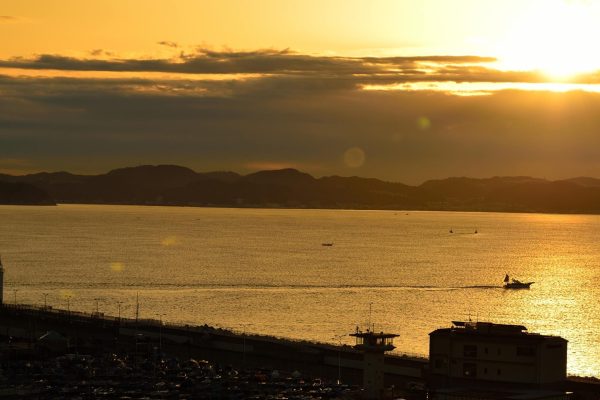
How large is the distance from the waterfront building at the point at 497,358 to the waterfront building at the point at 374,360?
3.05m

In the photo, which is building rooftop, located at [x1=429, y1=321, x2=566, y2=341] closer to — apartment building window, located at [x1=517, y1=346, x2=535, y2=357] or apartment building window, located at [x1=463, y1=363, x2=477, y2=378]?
apartment building window, located at [x1=517, y1=346, x2=535, y2=357]

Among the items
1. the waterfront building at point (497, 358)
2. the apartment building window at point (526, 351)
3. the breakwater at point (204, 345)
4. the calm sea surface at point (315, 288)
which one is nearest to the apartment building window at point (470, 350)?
the waterfront building at point (497, 358)

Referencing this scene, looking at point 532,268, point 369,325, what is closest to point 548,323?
point 369,325

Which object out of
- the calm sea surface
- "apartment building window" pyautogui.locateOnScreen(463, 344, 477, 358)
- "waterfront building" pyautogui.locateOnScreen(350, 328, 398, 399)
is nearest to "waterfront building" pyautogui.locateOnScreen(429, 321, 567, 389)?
"apartment building window" pyautogui.locateOnScreen(463, 344, 477, 358)

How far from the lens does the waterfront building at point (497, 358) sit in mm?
45031

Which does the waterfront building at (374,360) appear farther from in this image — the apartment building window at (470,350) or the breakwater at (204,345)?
the breakwater at (204,345)

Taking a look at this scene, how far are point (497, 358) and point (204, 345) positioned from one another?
2318cm

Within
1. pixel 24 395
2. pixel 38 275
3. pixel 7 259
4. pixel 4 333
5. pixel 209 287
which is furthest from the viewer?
pixel 7 259

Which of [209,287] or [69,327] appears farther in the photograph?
[209,287]

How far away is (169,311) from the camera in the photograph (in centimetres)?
9406

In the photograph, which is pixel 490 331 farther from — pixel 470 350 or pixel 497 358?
pixel 497 358

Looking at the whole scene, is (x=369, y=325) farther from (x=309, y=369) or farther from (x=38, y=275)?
(x=38, y=275)

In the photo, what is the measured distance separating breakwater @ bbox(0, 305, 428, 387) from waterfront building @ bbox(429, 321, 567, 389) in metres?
2.80

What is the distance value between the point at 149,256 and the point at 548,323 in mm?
84914
